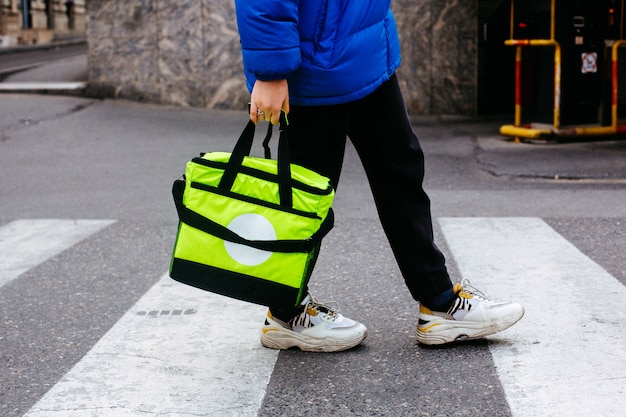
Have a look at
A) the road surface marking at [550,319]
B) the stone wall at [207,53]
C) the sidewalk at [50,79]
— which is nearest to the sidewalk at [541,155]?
the stone wall at [207,53]

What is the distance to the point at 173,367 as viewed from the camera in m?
3.08

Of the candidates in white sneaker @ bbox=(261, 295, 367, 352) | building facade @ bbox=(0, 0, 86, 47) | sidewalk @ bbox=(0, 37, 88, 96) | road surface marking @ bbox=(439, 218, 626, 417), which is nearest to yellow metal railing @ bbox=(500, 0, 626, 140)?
road surface marking @ bbox=(439, 218, 626, 417)

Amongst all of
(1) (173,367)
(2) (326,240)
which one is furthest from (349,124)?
(2) (326,240)

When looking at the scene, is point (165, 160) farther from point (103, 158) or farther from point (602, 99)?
point (602, 99)

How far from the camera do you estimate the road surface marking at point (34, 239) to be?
4.69m

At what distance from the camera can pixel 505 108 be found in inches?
480

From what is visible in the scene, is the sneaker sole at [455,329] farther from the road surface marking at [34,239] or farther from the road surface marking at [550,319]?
the road surface marking at [34,239]

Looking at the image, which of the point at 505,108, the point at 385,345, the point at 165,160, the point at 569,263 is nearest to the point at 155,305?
the point at 385,345

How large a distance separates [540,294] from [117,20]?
10140 mm

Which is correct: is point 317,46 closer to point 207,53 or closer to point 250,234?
point 250,234

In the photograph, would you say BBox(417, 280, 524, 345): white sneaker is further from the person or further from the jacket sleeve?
the jacket sleeve

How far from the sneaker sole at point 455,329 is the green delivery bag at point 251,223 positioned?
53 cm

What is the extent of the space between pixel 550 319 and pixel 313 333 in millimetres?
919

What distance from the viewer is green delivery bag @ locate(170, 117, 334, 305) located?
285 centimetres
